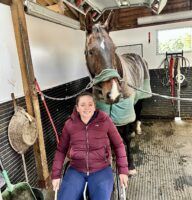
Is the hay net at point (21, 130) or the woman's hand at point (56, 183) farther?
the hay net at point (21, 130)

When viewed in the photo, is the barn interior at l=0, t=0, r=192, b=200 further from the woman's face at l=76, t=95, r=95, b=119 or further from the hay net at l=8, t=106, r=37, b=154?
the woman's face at l=76, t=95, r=95, b=119

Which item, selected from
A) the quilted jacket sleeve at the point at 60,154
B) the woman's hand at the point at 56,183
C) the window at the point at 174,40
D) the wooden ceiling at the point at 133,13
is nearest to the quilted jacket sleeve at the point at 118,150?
the quilted jacket sleeve at the point at 60,154

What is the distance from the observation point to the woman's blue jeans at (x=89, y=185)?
4.30 ft

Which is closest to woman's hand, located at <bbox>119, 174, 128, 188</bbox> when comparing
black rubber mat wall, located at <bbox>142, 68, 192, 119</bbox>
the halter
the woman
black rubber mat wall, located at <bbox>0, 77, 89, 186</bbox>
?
the woman

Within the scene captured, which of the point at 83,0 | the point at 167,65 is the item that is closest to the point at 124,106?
the point at 83,0

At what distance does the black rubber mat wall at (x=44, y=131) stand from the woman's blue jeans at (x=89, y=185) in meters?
0.55

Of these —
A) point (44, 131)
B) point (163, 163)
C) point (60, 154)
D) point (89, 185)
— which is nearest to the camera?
point (89, 185)

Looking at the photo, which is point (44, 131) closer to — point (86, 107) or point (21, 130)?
point (21, 130)

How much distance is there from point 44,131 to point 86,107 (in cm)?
101

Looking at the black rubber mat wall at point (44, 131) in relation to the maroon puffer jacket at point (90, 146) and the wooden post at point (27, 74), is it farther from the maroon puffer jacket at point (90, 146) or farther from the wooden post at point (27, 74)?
the maroon puffer jacket at point (90, 146)

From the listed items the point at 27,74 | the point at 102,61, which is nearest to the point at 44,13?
the point at 27,74

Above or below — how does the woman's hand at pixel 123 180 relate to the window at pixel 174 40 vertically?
below

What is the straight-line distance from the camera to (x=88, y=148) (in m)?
1.45

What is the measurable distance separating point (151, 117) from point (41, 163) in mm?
2679
